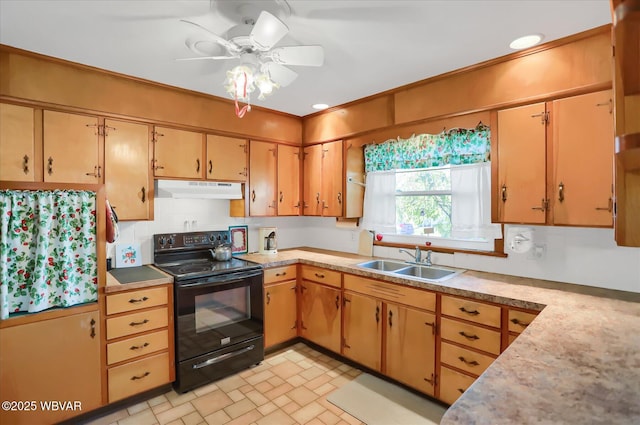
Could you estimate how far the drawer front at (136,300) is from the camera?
234cm

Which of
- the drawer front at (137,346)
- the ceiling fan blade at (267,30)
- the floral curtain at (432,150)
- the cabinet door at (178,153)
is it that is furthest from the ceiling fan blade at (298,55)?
the drawer front at (137,346)

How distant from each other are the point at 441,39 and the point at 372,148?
1493mm

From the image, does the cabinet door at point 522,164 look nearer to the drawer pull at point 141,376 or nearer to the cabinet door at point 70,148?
the drawer pull at point 141,376

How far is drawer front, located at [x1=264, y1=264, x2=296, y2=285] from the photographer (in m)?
3.21

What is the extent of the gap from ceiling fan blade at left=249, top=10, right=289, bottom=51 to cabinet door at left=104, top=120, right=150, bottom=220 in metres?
1.62

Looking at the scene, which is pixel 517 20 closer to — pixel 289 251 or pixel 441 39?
pixel 441 39

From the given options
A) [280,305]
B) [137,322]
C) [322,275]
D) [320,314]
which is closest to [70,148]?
[137,322]

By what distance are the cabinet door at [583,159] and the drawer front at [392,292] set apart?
38.7 inches

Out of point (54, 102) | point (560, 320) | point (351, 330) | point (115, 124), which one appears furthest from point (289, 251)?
point (560, 320)

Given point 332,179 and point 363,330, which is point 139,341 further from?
point 332,179

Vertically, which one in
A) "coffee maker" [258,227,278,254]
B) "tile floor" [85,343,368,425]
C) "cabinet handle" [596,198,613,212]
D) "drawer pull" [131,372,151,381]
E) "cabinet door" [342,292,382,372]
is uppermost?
"cabinet handle" [596,198,613,212]

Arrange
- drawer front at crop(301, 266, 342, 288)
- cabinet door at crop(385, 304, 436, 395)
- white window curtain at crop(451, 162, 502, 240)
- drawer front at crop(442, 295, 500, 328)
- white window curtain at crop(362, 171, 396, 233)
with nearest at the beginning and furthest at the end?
drawer front at crop(442, 295, 500, 328) → cabinet door at crop(385, 304, 436, 395) → white window curtain at crop(451, 162, 502, 240) → drawer front at crop(301, 266, 342, 288) → white window curtain at crop(362, 171, 396, 233)

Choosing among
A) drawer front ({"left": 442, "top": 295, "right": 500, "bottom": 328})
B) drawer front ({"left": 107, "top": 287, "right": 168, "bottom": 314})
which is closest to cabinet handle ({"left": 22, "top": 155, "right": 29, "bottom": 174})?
drawer front ({"left": 107, "top": 287, "right": 168, "bottom": 314})

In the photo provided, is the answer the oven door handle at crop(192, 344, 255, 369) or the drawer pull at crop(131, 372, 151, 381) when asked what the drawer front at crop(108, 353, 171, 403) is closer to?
the drawer pull at crop(131, 372, 151, 381)
